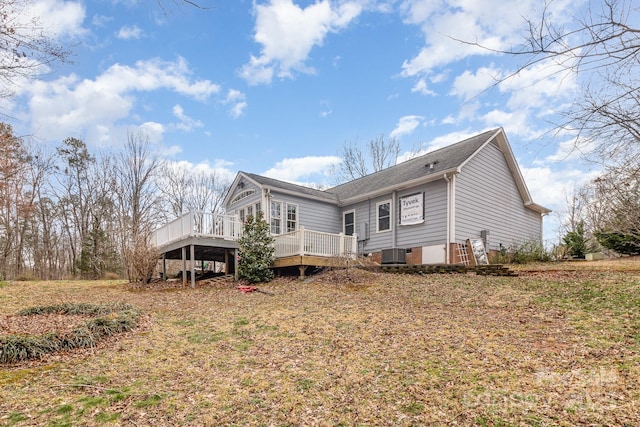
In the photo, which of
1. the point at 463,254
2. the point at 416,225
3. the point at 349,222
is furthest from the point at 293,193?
the point at 463,254

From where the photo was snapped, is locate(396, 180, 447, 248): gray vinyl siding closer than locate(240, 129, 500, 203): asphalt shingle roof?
Yes

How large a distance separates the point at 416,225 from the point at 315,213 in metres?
4.40

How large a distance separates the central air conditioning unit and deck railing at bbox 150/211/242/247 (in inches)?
216

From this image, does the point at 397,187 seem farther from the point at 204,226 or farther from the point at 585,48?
the point at 585,48

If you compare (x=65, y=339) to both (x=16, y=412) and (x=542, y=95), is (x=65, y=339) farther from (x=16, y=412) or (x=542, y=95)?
(x=542, y=95)

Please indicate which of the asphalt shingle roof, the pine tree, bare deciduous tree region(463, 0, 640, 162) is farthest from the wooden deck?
bare deciduous tree region(463, 0, 640, 162)

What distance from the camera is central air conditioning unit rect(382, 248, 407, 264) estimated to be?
42.5 ft

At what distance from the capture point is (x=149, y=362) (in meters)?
4.81

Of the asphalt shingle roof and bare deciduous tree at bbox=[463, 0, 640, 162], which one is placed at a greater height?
the asphalt shingle roof

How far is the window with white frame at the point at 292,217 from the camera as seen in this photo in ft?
48.0

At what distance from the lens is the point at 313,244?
39.6ft

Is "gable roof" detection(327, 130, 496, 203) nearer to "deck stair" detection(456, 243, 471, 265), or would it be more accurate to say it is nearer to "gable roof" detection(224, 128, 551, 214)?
"gable roof" detection(224, 128, 551, 214)

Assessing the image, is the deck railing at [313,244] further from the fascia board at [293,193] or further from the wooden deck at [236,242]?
the fascia board at [293,193]

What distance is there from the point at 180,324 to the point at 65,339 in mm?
1913
